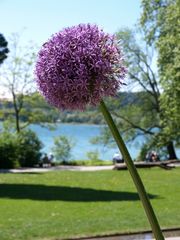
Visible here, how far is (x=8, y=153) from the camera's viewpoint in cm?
3503

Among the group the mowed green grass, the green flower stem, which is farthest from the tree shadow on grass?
the green flower stem

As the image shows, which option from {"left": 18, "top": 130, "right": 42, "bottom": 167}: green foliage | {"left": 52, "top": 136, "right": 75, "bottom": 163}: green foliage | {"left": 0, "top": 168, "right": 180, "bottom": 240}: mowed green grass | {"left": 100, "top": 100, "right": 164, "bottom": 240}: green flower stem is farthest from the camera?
{"left": 52, "top": 136, "right": 75, "bottom": 163}: green foliage

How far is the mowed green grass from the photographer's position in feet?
32.6

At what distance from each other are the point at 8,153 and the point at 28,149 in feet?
7.22

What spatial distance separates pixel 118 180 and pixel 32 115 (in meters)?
25.7

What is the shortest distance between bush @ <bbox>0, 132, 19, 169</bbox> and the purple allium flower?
103 ft

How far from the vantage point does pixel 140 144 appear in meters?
46.3

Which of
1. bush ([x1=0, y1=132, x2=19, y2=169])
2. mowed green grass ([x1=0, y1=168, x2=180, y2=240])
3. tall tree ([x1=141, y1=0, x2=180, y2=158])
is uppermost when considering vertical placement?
tall tree ([x1=141, y1=0, x2=180, y2=158])

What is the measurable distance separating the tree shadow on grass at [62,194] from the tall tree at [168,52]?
40.8 ft

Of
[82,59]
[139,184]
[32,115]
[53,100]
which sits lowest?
[139,184]

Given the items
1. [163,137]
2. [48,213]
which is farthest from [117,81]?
[163,137]

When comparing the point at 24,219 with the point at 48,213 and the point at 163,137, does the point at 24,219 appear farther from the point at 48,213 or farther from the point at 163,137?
the point at 163,137

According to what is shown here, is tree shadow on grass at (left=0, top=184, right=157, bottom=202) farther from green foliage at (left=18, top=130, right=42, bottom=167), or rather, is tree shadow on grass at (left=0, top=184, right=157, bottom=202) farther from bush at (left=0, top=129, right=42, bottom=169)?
green foliage at (left=18, top=130, right=42, bottom=167)

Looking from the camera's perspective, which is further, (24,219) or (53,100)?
(24,219)
